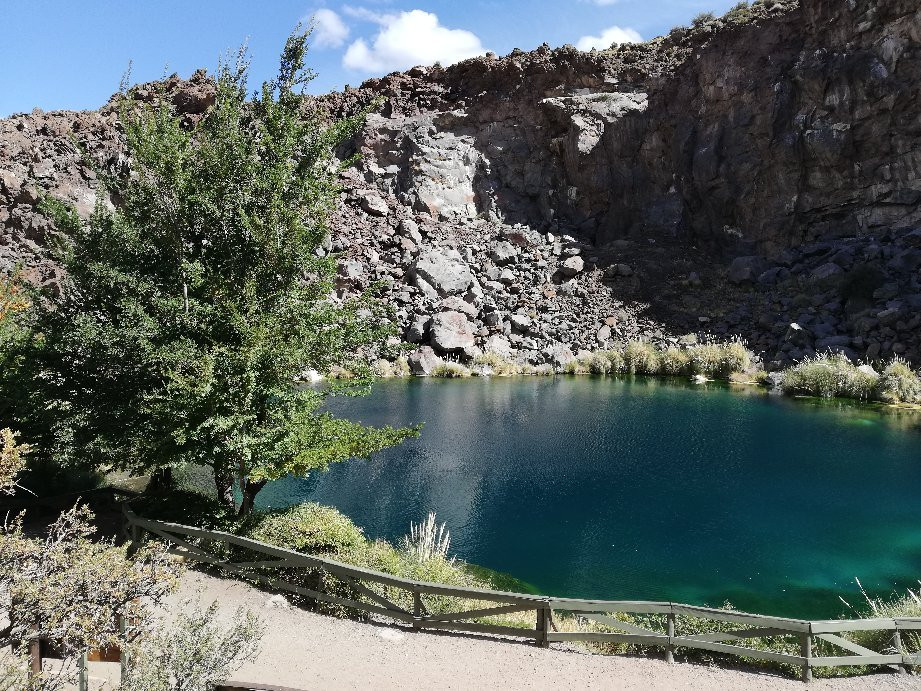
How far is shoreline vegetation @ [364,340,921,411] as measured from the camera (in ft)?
100

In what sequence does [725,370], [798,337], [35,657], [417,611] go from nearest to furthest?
[35,657] < [417,611] < [798,337] < [725,370]

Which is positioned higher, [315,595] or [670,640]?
[670,640]

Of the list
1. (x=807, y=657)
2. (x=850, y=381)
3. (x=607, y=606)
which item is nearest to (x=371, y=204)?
(x=850, y=381)

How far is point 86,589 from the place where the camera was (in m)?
4.12

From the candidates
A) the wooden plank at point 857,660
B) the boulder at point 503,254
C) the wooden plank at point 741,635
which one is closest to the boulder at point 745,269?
the boulder at point 503,254

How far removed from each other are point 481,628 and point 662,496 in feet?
31.9

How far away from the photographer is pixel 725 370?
37438mm

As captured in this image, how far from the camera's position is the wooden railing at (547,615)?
7.57 metres

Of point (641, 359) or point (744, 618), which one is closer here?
point (744, 618)

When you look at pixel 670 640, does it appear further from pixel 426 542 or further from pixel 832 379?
→ pixel 832 379

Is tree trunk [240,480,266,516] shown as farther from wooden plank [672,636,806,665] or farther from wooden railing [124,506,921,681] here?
wooden plank [672,636,806,665]

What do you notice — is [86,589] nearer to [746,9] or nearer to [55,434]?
[55,434]

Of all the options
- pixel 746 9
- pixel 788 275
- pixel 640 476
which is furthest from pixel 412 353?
pixel 746 9

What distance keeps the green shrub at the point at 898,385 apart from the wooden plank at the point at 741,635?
28193 mm
